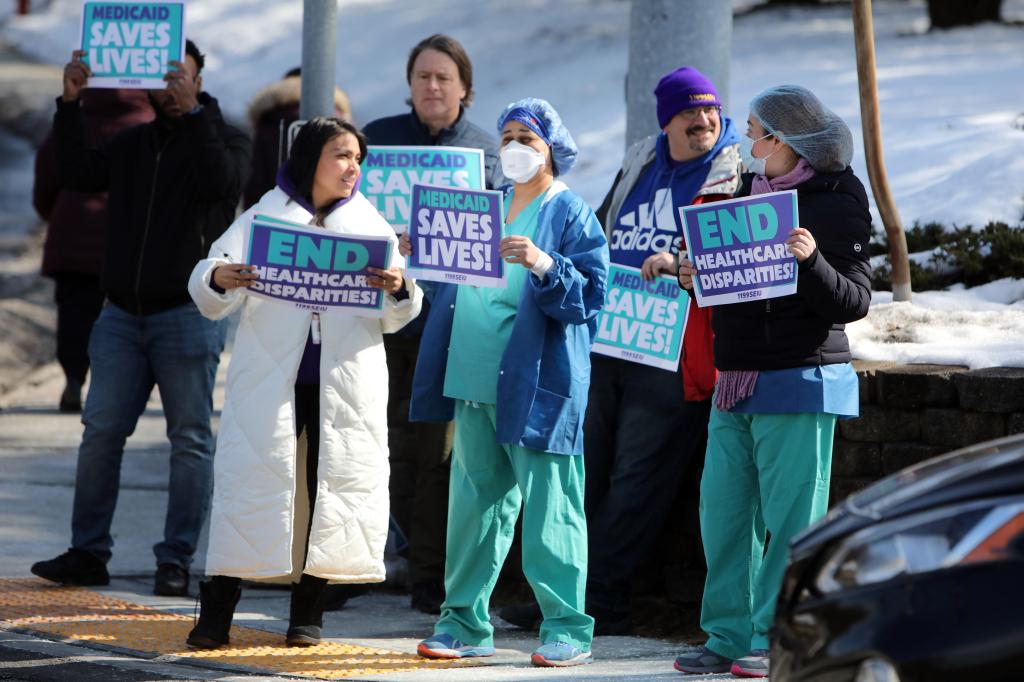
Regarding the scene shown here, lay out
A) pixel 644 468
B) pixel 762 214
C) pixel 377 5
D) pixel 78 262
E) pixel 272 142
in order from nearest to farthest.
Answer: pixel 762 214
pixel 644 468
pixel 272 142
pixel 78 262
pixel 377 5

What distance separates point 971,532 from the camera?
147 inches

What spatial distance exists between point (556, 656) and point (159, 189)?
111 inches

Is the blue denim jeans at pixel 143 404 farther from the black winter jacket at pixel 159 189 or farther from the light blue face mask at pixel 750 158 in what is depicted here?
the light blue face mask at pixel 750 158

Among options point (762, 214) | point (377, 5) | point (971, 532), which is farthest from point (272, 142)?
point (377, 5)

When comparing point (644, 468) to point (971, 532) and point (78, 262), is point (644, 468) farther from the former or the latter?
point (78, 262)

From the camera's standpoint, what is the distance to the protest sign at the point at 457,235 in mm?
6039

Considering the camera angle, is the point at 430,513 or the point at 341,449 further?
the point at 430,513

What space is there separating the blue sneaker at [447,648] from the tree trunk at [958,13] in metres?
13.0

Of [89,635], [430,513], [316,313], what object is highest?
[316,313]

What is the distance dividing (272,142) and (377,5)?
15702mm

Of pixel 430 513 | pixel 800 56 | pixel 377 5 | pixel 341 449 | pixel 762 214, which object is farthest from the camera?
pixel 377 5

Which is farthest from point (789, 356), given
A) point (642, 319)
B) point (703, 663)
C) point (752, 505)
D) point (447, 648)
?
point (447, 648)

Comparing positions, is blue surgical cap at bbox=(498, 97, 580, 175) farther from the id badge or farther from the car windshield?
the car windshield

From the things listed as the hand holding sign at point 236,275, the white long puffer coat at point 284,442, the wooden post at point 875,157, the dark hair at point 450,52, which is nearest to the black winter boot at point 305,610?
the white long puffer coat at point 284,442
